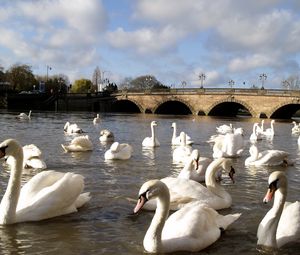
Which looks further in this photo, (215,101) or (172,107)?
(172,107)

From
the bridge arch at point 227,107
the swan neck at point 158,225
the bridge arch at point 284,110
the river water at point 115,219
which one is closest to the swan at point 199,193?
the river water at point 115,219

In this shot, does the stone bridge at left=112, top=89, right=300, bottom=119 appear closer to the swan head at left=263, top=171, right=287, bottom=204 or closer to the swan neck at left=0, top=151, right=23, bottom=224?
the swan head at left=263, top=171, right=287, bottom=204

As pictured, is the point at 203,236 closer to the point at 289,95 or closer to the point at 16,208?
the point at 16,208

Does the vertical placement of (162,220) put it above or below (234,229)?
above

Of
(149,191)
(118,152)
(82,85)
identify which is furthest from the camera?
(82,85)

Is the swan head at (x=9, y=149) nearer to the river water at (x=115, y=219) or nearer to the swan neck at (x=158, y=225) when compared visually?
the river water at (x=115, y=219)

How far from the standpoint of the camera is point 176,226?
6.02 m

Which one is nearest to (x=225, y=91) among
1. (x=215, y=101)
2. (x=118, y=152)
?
(x=215, y=101)

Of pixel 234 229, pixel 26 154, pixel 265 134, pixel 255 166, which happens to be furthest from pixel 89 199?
pixel 265 134

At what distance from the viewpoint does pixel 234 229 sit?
7.06 meters

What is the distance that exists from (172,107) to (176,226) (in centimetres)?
8150

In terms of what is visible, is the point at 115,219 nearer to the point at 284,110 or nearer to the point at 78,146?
the point at 78,146

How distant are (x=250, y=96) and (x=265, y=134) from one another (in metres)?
40.7

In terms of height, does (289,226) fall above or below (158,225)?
below
